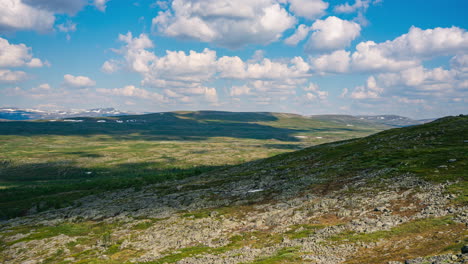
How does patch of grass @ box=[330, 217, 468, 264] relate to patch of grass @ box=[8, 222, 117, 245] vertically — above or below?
above

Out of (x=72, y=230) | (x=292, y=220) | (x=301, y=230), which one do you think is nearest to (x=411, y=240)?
(x=301, y=230)

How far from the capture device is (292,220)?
5353 cm

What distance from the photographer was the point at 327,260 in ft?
110

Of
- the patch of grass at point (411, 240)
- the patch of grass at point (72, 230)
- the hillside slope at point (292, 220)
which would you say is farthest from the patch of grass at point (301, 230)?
the patch of grass at point (72, 230)

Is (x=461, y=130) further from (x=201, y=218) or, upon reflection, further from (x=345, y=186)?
(x=201, y=218)

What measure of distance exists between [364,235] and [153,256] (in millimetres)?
29757

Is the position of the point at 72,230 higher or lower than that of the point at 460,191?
lower

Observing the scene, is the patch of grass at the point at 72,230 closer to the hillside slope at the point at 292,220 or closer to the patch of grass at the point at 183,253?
the hillside slope at the point at 292,220

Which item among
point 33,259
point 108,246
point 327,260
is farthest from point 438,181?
point 33,259

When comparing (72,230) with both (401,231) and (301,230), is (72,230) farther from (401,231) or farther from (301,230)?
(401,231)

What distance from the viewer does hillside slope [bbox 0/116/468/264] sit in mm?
36675

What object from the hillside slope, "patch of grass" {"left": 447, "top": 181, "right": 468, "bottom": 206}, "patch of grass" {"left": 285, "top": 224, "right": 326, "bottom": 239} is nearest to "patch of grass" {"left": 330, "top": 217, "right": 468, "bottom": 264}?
the hillside slope

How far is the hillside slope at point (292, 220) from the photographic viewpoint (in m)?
36.7

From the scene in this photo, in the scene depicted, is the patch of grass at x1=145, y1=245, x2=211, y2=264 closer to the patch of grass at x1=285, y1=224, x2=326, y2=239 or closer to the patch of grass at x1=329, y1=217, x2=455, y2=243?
the patch of grass at x1=285, y1=224, x2=326, y2=239
